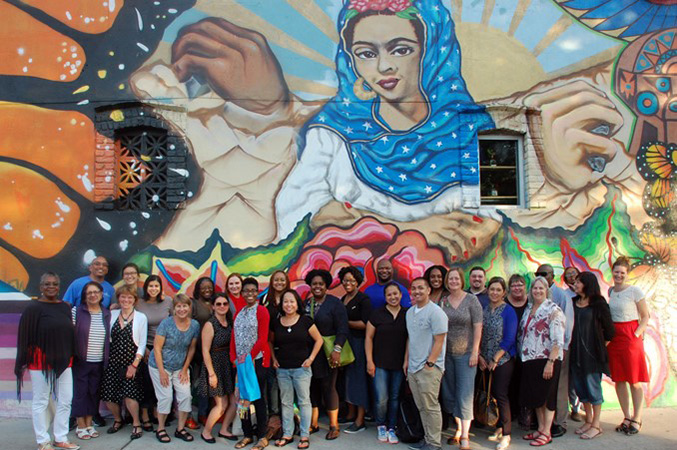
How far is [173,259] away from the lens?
6707 millimetres

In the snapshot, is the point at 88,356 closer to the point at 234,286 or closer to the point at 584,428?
the point at 234,286

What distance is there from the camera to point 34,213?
673cm

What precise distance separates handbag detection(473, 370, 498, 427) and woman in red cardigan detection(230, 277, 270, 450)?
238cm

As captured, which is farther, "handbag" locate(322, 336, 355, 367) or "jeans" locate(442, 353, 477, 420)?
"handbag" locate(322, 336, 355, 367)

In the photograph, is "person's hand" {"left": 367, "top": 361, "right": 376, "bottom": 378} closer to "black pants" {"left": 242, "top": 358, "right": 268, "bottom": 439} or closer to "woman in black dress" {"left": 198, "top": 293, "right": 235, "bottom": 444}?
"black pants" {"left": 242, "top": 358, "right": 268, "bottom": 439}

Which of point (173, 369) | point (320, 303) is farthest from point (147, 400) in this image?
point (320, 303)

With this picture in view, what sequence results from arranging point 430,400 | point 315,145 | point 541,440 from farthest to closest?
1. point 315,145
2. point 541,440
3. point 430,400

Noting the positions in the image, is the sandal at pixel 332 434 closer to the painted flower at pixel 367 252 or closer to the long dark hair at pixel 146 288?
the painted flower at pixel 367 252

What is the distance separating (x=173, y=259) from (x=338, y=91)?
3375 millimetres

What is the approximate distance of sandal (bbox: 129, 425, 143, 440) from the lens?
5449 mm

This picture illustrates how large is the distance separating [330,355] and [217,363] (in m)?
1.29

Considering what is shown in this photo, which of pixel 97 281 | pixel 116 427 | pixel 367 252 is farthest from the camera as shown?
pixel 367 252

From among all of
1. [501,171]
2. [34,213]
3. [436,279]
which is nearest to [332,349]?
[436,279]

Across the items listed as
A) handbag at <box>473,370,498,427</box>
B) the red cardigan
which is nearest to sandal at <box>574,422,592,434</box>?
handbag at <box>473,370,498,427</box>
